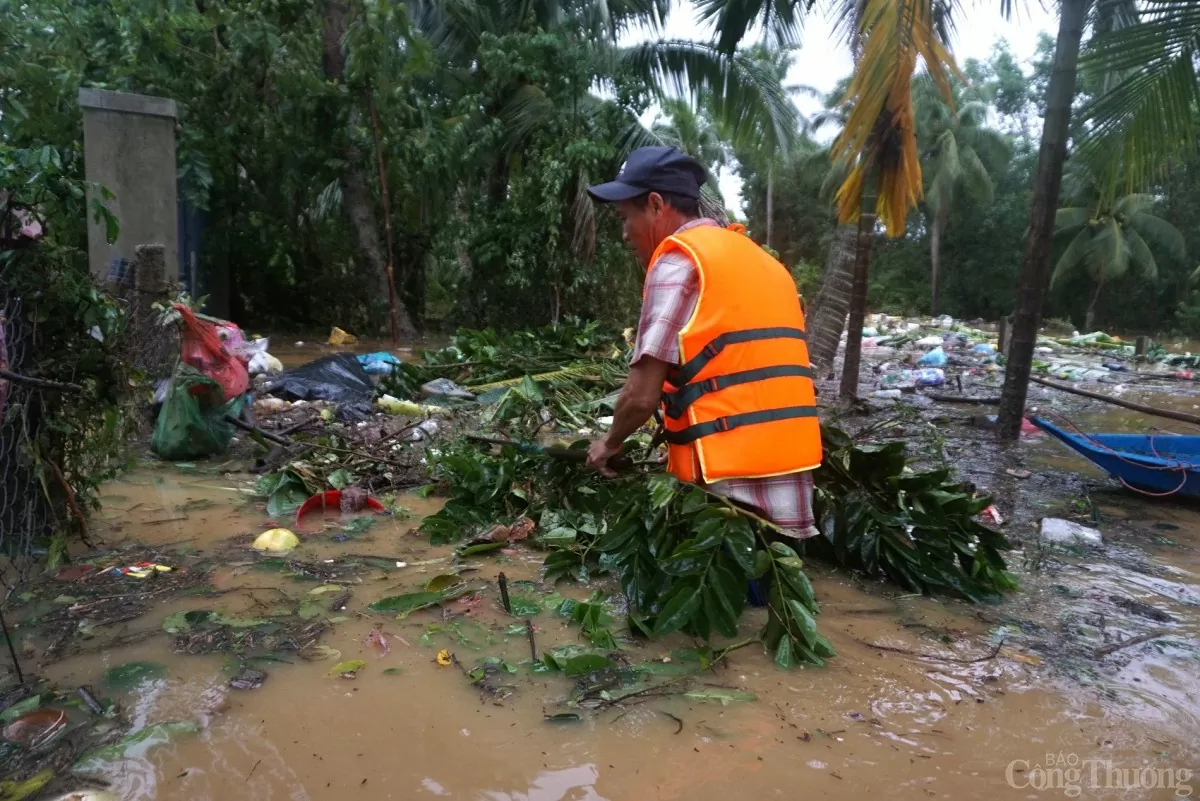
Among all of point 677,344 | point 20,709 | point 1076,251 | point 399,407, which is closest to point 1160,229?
point 1076,251

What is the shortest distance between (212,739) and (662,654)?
49.0 inches

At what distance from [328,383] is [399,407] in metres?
0.75

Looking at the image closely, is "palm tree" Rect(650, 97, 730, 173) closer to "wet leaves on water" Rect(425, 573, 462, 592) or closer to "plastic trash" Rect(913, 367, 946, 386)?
"plastic trash" Rect(913, 367, 946, 386)

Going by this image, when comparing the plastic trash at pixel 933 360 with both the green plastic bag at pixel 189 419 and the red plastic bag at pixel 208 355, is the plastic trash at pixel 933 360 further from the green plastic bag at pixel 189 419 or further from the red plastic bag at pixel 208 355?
the green plastic bag at pixel 189 419

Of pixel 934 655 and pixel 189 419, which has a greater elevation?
pixel 189 419

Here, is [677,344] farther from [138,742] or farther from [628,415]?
[138,742]

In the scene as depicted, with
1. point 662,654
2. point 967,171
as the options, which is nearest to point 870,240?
point 662,654

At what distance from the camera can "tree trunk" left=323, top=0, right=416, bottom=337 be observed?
989cm

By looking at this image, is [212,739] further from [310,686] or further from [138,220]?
[138,220]

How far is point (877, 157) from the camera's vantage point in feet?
22.6

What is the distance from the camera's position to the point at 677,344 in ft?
7.64

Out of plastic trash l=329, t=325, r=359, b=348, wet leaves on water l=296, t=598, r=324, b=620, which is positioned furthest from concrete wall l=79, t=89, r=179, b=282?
wet leaves on water l=296, t=598, r=324, b=620

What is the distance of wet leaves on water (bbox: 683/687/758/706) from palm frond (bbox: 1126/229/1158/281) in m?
28.4

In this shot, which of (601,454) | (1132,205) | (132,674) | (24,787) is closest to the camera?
(24,787)
